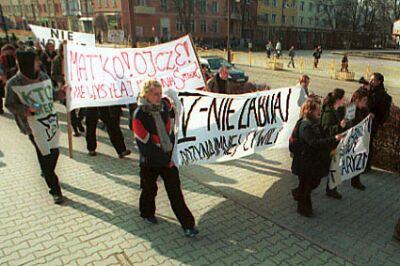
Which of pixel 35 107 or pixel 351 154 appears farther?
pixel 351 154

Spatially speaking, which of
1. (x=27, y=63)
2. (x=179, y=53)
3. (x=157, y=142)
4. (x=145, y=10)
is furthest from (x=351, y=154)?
(x=145, y=10)

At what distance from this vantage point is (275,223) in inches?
177

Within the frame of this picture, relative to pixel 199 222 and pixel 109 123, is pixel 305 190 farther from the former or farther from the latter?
pixel 109 123

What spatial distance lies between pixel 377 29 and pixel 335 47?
21.6m

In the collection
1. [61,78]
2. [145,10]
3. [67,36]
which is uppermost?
[145,10]

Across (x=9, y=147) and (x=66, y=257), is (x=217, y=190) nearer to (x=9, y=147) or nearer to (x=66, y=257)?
(x=66, y=257)

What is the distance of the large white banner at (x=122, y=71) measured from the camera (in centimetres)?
579

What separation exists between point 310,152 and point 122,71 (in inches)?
139

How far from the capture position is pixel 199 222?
4.52 m

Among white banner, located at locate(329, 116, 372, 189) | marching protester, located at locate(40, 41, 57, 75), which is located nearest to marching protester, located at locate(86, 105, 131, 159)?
white banner, located at locate(329, 116, 372, 189)

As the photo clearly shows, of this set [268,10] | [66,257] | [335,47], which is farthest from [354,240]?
[268,10]

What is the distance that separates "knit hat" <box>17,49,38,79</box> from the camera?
4.45m

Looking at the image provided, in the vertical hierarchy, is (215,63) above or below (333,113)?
below

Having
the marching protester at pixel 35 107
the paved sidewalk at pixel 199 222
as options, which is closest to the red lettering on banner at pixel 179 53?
the paved sidewalk at pixel 199 222
